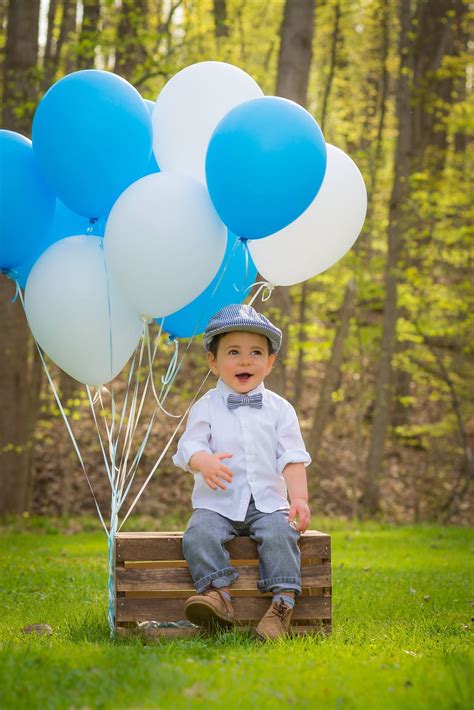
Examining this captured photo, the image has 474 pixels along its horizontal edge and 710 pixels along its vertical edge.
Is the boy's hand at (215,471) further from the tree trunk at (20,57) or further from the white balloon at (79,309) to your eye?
the tree trunk at (20,57)

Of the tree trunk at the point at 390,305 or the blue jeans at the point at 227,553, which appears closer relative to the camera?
the blue jeans at the point at 227,553

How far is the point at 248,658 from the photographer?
3.39 m

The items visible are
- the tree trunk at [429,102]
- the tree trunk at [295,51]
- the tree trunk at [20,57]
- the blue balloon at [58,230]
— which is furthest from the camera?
the tree trunk at [429,102]

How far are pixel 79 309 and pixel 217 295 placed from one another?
0.85 m

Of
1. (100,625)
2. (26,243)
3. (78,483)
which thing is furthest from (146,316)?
(78,483)

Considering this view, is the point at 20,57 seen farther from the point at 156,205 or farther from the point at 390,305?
the point at 156,205

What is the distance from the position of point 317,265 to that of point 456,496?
9.07 meters

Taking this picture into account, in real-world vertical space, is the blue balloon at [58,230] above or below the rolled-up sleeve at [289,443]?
above

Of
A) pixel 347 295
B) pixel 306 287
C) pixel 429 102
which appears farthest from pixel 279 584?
pixel 429 102

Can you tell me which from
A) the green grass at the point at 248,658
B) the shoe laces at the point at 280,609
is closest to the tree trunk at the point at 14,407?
the green grass at the point at 248,658

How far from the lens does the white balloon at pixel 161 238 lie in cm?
391

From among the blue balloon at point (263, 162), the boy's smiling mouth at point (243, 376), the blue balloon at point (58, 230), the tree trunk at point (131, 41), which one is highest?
the tree trunk at point (131, 41)

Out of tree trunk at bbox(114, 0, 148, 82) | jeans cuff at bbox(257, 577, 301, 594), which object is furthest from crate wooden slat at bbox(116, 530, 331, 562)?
tree trunk at bbox(114, 0, 148, 82)

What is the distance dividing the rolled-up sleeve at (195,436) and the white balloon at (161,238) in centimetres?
59
